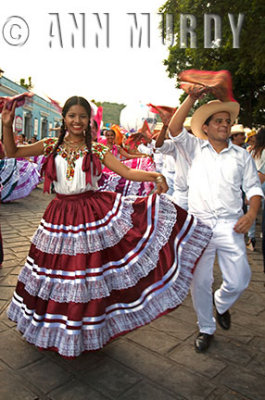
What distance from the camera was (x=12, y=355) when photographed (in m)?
2.74

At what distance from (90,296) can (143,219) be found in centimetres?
71

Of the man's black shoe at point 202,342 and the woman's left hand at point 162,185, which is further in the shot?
→ the man's black shoe at point 202,342

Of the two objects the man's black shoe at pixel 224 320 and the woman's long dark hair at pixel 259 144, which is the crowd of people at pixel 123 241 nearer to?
the man's black shoe at pixel 224 320

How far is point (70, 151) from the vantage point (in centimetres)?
288

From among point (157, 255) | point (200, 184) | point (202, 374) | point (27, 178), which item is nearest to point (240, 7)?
point (27, 178)

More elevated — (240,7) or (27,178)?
(240,7)

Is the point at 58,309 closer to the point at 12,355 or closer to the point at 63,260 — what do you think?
the point at 63,260

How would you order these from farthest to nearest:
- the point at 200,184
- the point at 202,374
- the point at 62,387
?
the point at 200,184, the point at 202,374, the point at 62,387

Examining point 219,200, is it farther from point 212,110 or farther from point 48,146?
point 48,146

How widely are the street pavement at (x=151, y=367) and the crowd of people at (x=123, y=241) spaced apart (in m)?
0.18

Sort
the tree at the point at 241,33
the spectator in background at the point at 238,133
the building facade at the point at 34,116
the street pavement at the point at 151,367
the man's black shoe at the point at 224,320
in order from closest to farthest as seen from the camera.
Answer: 1. the street pavement at the point at 151,367
2. the man's black shoe at the point at 224,320
3. the spectator in background at the point at 238,133
4. the tree at the point at 241,33
5. the building facade at the point at 34,116

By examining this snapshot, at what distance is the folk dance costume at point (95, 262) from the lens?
2.58m

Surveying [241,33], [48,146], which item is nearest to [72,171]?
[48,146]

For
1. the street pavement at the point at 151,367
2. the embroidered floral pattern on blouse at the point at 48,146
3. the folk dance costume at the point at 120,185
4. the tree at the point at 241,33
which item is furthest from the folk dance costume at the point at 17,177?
the embroidered floral pattern on blouse at the point at 48,146
